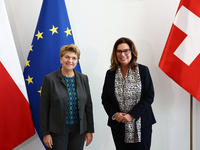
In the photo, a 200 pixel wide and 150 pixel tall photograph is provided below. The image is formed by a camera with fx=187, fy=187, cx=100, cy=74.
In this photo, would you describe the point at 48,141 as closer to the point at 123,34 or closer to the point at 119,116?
the point at 119,116

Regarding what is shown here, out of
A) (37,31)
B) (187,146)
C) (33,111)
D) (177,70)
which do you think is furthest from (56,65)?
(187,146)

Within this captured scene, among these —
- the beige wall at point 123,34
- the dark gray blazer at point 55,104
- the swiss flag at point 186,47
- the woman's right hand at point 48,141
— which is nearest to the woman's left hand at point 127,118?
the dark gray blazer at point 55,104

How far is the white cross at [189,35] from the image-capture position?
5.83 ft

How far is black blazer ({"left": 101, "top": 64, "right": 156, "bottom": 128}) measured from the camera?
1447mm

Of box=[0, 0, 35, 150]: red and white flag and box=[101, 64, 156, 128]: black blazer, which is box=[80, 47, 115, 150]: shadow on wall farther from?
box=[0, 0, 35, 150]: red and white flag

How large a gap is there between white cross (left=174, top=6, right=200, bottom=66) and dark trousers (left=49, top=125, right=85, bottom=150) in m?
1.21

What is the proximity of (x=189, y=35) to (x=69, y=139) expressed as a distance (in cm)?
145

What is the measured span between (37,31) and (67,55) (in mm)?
679

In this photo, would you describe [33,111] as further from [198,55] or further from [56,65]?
[198,55]

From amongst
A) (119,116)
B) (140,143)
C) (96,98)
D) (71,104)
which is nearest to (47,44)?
(71,104)

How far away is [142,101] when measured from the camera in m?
1.47

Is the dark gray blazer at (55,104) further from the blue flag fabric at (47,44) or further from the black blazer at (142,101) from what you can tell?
the blue flag fabric at (47,44)

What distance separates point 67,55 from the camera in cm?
142

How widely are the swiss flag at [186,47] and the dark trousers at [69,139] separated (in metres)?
1.09
